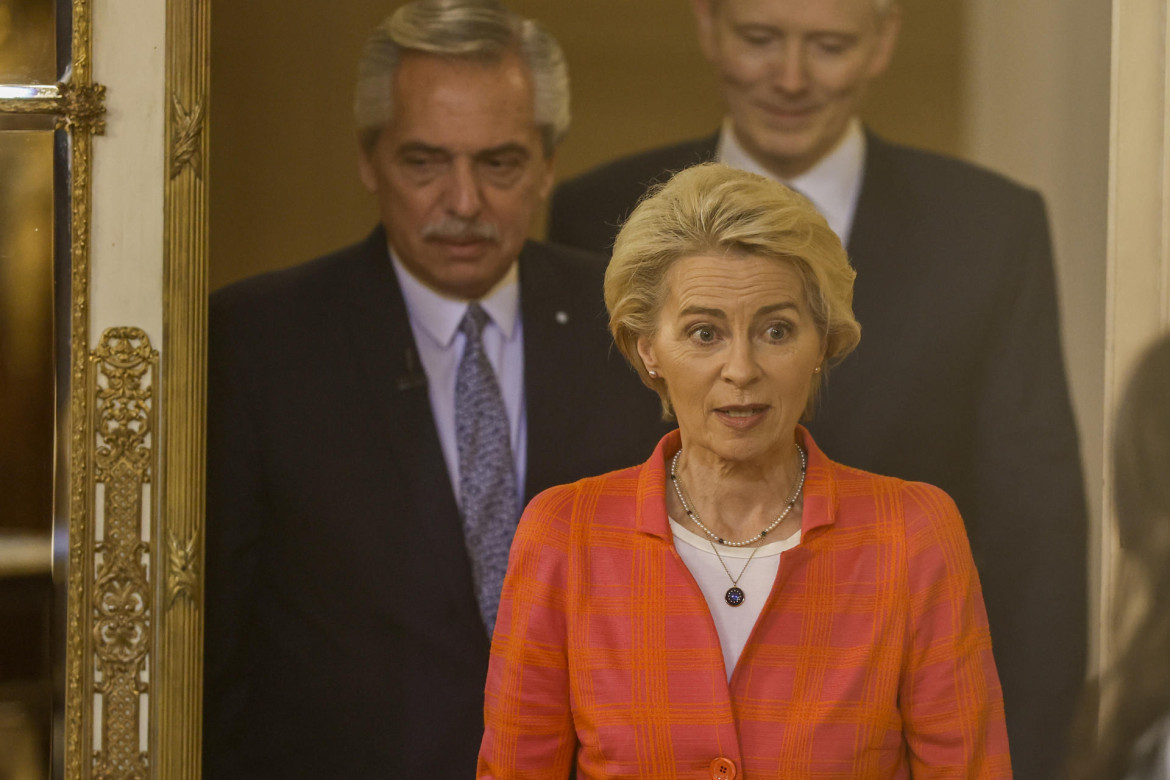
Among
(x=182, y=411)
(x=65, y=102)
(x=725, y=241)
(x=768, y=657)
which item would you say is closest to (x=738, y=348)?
(x=725, y=241)

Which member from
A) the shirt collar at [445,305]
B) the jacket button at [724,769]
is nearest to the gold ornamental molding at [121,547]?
the shirt collar at [445,305]

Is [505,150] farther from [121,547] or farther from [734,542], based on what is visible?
[121,547]

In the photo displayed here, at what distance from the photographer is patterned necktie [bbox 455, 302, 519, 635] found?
7.99 ft

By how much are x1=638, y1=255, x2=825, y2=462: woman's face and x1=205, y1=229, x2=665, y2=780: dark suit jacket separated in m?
0.75

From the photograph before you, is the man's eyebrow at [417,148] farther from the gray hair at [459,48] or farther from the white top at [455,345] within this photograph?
the white top at [455,345]

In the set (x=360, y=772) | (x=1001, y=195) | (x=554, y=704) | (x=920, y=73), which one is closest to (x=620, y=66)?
(x=920, y=73)

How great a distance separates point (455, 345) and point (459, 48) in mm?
668

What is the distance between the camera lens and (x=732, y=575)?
5.72 feet

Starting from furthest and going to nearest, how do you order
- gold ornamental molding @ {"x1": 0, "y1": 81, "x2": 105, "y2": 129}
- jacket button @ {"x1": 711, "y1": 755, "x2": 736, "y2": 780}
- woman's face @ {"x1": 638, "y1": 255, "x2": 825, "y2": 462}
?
gold ornamental molding @ {"x1": 0, "y1": 81, "x2": 105, "y2": 129} < woman's face @ {"x1": 638, "y1": 255, "x2": 825, "y2": 462} < jacket button @ {"x1": 711, "y1": 755, "x2": 736, "y2": 780}

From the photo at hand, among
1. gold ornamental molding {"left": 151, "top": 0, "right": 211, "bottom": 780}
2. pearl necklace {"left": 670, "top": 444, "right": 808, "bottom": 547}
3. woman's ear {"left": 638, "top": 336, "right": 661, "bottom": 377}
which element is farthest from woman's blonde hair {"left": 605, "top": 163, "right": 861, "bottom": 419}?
gold ornamental molding {"left": 151, "top": 0, "right": 211, "bottom": 780}

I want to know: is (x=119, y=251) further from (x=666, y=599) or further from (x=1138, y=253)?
(x=1138, y=253)

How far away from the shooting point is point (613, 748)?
1.66 meters

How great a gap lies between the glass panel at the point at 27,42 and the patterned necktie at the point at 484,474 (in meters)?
1.13

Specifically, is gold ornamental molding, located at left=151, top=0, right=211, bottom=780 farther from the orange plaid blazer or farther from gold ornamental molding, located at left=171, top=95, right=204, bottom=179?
the orange plaid blazer
